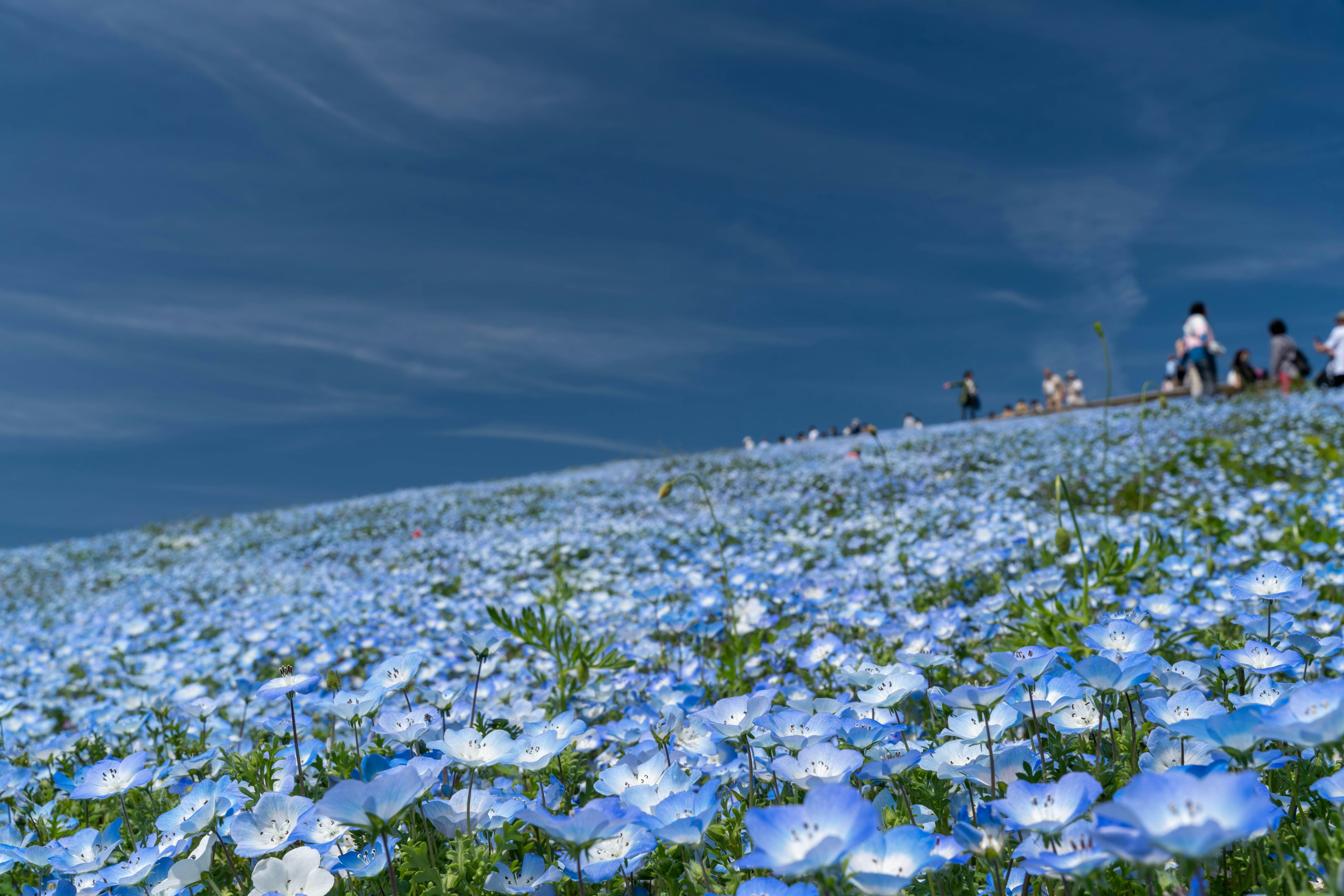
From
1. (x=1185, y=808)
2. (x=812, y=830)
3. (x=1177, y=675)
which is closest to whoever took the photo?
(x=1185, y=808)

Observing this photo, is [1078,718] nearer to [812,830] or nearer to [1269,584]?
[1269,584]

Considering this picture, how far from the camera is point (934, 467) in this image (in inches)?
562

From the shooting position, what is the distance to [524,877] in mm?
1597

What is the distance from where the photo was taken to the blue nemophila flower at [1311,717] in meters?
1.19

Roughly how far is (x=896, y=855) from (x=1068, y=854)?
0.80 feet

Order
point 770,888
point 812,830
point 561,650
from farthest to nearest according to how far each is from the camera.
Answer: point 561,650 → point 770,888 → point 812,830

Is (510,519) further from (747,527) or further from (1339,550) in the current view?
(1339,550)

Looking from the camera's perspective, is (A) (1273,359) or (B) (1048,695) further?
(A) (1273,359)

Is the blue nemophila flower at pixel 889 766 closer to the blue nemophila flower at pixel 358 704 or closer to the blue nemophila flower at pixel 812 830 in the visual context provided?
the blue nemophila flower at pixel 812 830

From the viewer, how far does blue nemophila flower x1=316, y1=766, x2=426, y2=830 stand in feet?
4.42

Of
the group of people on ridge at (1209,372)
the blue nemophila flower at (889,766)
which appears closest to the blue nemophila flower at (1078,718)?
the blue nemophila flower at (889,766)

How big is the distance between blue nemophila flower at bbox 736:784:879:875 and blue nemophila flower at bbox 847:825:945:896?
58mm

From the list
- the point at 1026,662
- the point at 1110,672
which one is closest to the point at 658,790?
the point at 1026,662

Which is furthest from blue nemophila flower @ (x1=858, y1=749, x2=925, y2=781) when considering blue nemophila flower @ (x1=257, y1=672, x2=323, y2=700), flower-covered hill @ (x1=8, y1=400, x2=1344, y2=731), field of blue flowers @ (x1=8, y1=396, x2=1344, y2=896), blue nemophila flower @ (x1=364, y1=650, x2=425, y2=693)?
flower-covered hill @ (x1=8, y1=400, x2=1344, y2=731)
